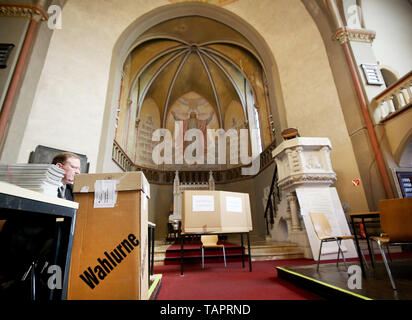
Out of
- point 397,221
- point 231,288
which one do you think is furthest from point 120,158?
point 397,221

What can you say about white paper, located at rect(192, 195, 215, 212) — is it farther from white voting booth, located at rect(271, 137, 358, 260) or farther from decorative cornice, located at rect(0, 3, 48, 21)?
decorative cornice, located at rect(0, 3, 48, 21)

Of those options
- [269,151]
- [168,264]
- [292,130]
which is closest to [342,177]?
[292,130]

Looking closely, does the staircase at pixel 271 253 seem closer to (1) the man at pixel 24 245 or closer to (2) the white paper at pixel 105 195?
(1) the man at pixel 24 245

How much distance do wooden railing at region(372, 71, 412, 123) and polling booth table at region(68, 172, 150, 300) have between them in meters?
5.67

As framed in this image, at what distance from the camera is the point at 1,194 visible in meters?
0.60

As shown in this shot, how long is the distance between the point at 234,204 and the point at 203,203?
0.48 metres

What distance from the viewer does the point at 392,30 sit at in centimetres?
660

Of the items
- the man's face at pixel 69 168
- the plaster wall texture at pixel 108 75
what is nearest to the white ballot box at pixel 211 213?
the man's face at pixel 69 168

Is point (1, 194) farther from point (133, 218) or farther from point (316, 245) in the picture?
point (316, 245)

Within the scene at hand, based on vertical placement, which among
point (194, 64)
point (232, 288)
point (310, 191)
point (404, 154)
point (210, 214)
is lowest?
point (232, 288)

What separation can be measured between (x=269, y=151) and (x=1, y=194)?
27.2 ft

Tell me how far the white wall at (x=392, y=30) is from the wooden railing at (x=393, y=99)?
6.52 ft

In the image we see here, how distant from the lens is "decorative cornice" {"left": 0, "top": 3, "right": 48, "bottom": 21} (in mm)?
5188

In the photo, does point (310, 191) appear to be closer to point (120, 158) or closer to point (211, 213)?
point (211, 213)
